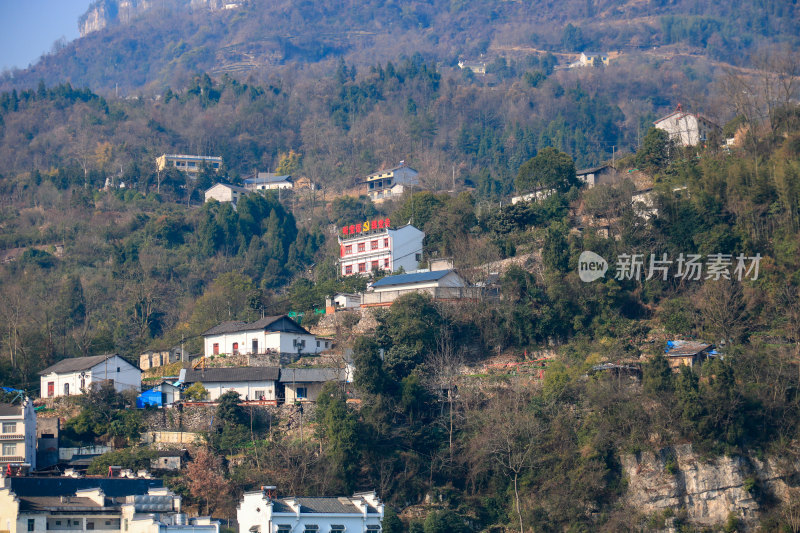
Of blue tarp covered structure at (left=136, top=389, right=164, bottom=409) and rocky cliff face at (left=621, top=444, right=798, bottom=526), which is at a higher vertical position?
blue tarp covered structure at (left=136, top=389, right=164, bottom=409)

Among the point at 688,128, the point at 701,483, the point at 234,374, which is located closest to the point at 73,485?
the point at 234,374

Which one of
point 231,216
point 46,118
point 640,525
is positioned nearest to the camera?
point 640,525

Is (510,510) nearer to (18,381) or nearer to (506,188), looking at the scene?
(18,381)

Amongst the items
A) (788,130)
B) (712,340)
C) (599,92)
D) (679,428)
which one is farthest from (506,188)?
(599,92)

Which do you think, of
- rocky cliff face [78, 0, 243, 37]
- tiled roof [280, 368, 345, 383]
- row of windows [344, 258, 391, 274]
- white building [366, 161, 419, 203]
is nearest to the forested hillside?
rocky cliff face [78, 0, 243, 37]

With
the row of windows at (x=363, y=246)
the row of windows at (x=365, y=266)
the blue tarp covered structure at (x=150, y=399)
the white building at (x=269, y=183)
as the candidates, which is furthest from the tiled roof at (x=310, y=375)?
the white building at (x=269, y=183)

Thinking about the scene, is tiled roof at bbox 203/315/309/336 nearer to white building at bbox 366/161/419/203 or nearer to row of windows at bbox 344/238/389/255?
row of windows at bbox 344/238/389/255

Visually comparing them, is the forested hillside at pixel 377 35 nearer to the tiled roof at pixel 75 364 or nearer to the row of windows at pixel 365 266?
the row of windows at pixel 365 266

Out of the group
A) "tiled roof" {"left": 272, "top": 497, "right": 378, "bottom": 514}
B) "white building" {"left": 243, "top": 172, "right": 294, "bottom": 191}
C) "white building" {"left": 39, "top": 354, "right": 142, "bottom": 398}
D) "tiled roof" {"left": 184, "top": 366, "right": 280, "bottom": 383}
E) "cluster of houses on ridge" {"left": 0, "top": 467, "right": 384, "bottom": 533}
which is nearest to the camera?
"cluster of houses on ridge" {"left": 0, "top": 467, "right": 384, "bottom": 533}
